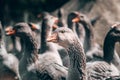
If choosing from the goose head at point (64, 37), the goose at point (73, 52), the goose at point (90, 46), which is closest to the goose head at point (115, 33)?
the goose at point (90, 46)

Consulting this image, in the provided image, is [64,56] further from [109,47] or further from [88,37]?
[88,37]

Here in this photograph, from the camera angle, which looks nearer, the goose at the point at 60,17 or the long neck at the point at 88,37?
the long neck at the point at 88,37

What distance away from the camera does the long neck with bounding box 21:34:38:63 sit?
14.3m

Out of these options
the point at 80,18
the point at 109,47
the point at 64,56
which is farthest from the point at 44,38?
the point at 80,18

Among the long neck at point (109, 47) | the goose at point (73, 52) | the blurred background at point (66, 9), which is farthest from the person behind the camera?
the blurred background at point (66, 9)

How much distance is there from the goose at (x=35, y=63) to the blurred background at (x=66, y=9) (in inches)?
180

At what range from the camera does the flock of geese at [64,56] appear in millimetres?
12250

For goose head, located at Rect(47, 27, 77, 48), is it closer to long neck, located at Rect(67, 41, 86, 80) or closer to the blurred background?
long neck, located at Rect(67, 41, 86, 80)

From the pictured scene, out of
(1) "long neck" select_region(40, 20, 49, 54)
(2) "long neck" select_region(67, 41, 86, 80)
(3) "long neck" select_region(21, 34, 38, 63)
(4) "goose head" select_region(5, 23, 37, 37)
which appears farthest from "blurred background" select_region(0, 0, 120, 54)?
(2) "long neck" select_region(67, 41, 86, 80)

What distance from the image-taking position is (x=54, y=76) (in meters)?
12.9

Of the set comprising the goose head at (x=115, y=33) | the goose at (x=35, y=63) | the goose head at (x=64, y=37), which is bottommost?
the goose at (x=35, y=63)

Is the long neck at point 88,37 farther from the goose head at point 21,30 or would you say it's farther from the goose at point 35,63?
the goose head at point 21,30

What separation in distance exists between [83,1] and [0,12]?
5.52 metres

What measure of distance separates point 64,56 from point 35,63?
1.93 metres
